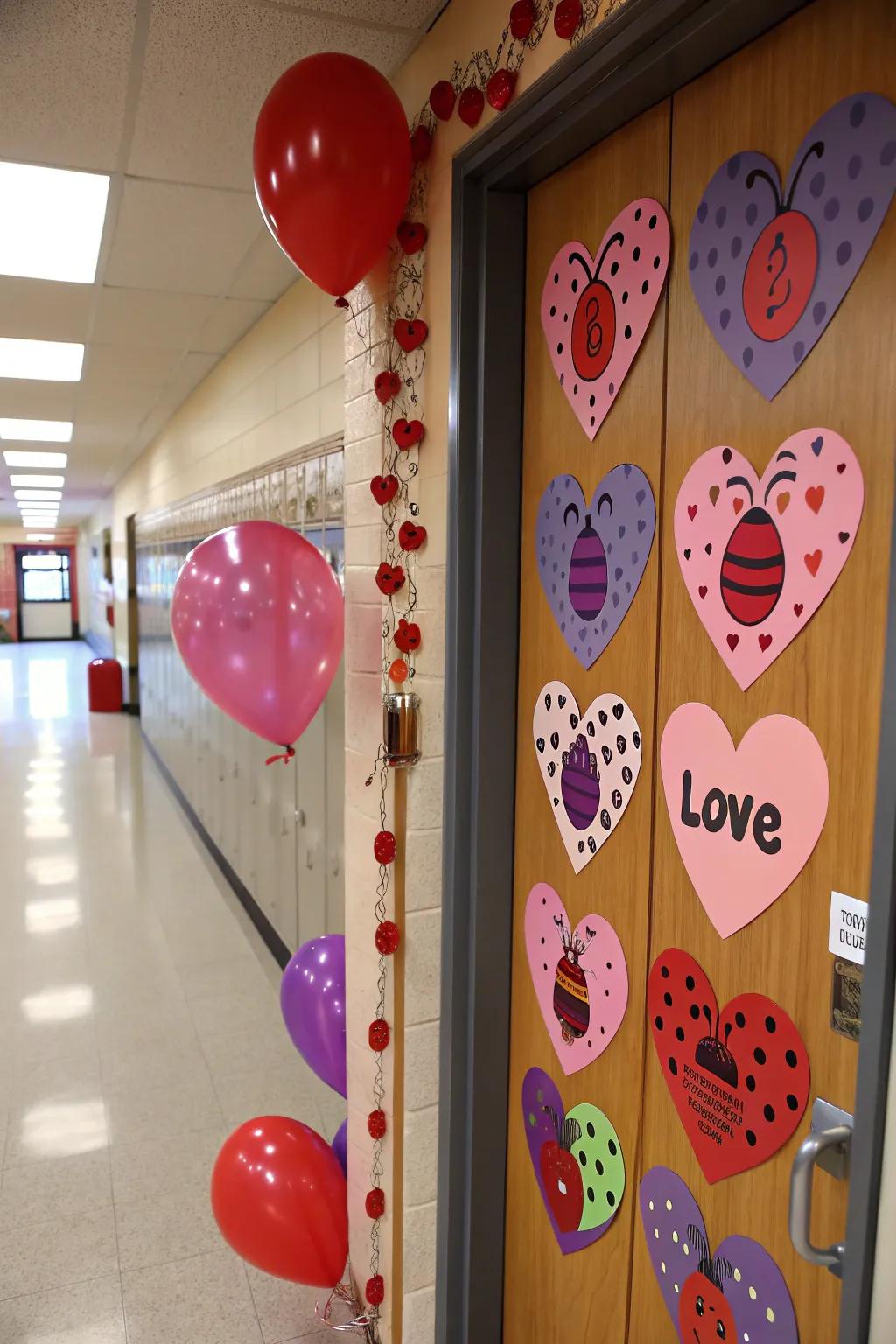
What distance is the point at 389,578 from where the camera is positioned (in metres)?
1.94

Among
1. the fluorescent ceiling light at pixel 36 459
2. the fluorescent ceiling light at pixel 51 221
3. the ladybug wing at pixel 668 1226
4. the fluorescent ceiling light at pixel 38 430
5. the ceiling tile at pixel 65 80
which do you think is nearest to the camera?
the ladybug wing at pixel 668 1226

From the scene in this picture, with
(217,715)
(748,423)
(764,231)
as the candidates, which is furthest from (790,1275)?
(217,715)

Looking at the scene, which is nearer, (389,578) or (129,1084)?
(389,578)

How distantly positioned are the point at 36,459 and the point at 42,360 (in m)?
4.77

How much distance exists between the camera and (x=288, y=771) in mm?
4141

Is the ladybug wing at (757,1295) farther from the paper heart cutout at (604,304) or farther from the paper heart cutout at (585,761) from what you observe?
the paper heart cutout at (604,304)

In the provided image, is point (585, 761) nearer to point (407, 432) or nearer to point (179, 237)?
point (407, 432)

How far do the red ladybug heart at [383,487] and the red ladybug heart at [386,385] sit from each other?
167 mm

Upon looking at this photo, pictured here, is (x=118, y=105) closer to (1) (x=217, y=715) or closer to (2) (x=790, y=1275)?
(2) (x=790, y=1275)

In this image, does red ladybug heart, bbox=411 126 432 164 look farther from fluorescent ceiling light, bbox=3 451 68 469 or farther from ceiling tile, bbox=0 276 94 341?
fluorescent ceiling light, bbox=3 451 68 469

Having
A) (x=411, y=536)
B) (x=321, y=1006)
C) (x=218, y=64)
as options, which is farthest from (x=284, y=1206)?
(x=218, y=64)

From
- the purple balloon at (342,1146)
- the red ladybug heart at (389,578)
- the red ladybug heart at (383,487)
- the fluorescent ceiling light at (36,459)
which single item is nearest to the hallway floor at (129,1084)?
the purple balloon at (342,1146)

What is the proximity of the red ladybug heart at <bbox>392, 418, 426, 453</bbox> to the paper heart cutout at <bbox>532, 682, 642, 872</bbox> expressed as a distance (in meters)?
0.58

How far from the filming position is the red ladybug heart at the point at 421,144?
5.98 ft
